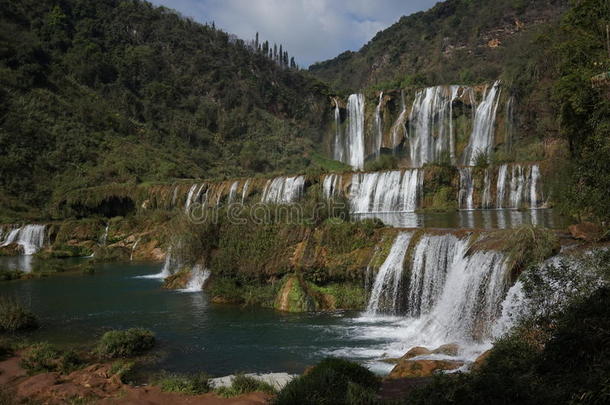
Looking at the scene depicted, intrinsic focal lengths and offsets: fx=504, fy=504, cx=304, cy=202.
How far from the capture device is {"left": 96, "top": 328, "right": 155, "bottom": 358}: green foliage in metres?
12.5

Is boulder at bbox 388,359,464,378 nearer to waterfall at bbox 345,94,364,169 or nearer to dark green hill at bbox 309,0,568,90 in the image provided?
dark green hill at bbox 309,0,568,90

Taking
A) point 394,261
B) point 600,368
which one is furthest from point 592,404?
point 394,261

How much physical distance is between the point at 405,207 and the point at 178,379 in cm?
2666

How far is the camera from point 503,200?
3164cm

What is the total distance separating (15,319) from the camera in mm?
15008

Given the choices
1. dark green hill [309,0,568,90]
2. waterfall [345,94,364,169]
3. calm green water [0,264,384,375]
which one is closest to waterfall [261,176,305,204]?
calm green water [0,264,384,375]

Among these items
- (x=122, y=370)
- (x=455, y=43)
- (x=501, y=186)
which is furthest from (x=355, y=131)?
(x=122, y=370)

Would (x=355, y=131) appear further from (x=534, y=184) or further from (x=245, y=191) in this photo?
(x=534, y=184)

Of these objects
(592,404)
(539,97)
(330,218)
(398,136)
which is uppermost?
(398,136)

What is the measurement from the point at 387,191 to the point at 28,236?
2729cm

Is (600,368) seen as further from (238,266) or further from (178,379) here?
(238,266)

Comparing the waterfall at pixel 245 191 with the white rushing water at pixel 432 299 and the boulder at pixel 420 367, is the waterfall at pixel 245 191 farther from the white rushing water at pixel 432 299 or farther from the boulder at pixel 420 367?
the boulder at pixel 420 367

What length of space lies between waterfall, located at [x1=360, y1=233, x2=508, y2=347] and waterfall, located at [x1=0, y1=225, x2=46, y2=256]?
3142cm

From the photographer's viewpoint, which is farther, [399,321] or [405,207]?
[405,207]
